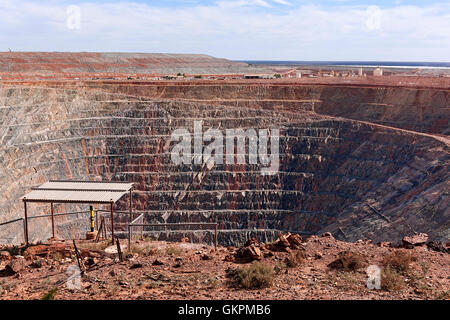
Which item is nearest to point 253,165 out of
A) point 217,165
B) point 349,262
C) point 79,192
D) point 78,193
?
point 217,165

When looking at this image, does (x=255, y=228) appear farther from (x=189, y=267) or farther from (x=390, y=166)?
(x=189, y=267)

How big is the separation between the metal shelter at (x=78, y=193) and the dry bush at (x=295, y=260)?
6117 millimetres

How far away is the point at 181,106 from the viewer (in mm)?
45938

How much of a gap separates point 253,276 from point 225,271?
4.21 ft

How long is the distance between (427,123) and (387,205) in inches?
527

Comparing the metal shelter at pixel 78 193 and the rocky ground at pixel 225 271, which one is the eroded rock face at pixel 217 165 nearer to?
the metal shelter at pixel 78 193

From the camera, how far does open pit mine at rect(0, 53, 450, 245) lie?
31.2m

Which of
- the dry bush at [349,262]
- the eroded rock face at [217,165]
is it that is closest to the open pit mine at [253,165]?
the eroded rock face at [217,165]

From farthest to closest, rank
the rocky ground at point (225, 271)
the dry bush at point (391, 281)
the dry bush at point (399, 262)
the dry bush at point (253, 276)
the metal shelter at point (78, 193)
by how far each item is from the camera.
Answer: the metal shelter at point (78, 193) < the dry bush at point (399, 262) < the dry bush at point (253, 276) < the dry bush at point (391, 281) < the rocky ground at point (225, 271)

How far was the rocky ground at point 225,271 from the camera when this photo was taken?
11734 mm

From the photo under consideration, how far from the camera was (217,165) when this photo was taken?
135 ft

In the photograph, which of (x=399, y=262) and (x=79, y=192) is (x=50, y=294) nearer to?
(x=79, y=192)
